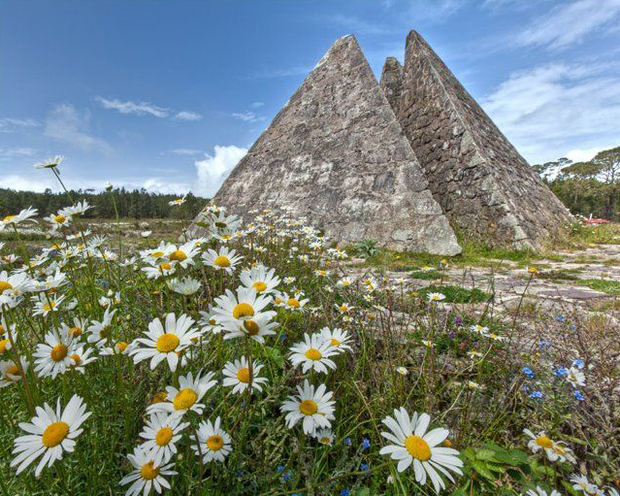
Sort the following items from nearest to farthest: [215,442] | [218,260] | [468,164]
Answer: [215,442] < [218,260] < [468,164]

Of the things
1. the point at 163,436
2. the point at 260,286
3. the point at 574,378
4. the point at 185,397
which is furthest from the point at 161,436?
the point at 574,378

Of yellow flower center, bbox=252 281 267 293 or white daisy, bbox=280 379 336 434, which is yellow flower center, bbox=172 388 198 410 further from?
yellow flower center, bbox=252 281 267 293

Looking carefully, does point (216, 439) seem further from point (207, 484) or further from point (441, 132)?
point (441, 132)

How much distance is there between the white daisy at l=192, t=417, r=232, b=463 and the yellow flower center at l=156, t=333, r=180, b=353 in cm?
21

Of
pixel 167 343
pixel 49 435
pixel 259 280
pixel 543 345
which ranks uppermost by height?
pixel 259 280

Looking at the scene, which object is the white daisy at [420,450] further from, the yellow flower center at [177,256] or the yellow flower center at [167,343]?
the yellow flower center at [177,256]

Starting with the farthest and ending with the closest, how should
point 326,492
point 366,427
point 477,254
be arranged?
point 477,254 → point 366,427 → point 326,492

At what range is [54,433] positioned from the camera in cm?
71

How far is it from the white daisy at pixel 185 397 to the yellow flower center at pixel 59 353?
1.22 ft

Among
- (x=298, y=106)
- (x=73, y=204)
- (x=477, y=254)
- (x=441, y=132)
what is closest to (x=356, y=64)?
(x=298, y=106)

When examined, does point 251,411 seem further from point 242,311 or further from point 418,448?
point 418,448

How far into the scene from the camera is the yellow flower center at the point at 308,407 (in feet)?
2.81

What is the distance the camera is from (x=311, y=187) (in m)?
6.43

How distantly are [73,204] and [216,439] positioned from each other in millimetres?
1308
